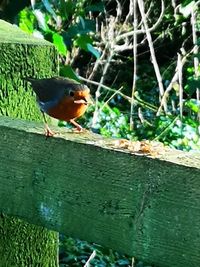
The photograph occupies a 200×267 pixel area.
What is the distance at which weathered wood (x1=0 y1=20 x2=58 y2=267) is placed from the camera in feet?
4.80

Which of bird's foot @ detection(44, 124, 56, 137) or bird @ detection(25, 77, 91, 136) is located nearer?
bird's foot @ detection(44, 124, 56, 137)

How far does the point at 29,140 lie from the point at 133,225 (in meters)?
0.28

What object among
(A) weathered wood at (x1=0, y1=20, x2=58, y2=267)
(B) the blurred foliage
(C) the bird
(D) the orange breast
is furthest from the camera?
(B) the blurred foliage

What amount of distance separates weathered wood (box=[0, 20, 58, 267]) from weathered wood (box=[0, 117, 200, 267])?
0.59ft

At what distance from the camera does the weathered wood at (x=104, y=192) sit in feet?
3.36

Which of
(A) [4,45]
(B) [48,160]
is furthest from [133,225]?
(A) [4,45]

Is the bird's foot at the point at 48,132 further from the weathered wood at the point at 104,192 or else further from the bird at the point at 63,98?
the bird at the point at 63,98

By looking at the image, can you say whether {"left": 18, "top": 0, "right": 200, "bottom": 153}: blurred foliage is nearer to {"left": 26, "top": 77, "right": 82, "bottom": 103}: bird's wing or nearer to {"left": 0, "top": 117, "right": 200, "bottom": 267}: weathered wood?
{"left": 26, "top": 77, "right": 82, "bottom": 103}: bird's wing

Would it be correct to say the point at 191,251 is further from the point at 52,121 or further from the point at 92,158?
the point at 52,121

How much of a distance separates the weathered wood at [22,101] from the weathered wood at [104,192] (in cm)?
18

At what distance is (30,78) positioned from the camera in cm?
159

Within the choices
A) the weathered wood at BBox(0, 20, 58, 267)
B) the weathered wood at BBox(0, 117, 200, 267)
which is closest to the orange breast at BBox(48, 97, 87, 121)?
the weathered wood at BBox(0, 20, 58, 267)

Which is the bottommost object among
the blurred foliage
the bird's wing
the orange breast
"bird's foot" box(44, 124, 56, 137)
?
the blurred foliage

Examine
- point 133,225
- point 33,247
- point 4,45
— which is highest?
point 4,45
